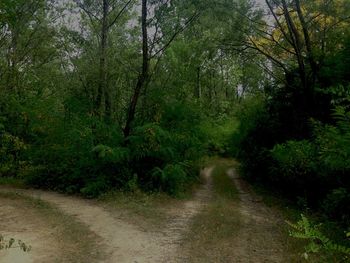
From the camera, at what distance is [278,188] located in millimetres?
18516

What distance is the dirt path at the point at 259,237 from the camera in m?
7.68

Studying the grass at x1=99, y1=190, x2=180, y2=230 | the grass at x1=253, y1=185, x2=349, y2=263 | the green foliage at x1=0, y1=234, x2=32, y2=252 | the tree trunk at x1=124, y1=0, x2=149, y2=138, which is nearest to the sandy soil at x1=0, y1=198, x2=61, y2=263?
the green foliage at x1=0, y1=234, x2=32, y2=252

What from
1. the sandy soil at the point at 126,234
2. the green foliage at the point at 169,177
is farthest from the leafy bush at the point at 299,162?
the green foliage at the point at 169,177

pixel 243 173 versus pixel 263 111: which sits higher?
pixel 263 111

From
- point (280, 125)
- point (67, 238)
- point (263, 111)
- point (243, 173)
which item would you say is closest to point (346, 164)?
point (67, 238)

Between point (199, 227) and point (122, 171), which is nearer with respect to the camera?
point (199, 227)

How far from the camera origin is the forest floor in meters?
7.58

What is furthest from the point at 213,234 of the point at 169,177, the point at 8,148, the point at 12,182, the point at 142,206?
the point at 12,182

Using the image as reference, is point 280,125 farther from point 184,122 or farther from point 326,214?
point 326,214

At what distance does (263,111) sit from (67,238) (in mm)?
13845

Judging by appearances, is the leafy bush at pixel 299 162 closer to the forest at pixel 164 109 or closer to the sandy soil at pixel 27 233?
the forest at pixel 164 109

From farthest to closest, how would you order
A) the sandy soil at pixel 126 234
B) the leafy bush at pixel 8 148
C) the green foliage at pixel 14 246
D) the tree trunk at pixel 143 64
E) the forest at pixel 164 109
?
the tree trunk at pixel 143 64, the forest at pixel 164 109, the leafy bush at pixel 8 148, the sandy soil at pixel 126 234, the green foliage at pixel 14 246

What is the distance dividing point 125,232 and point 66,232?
1.38 metres

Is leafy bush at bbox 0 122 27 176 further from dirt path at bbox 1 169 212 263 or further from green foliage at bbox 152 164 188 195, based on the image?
green foliage at bbox 152 164 188 195
